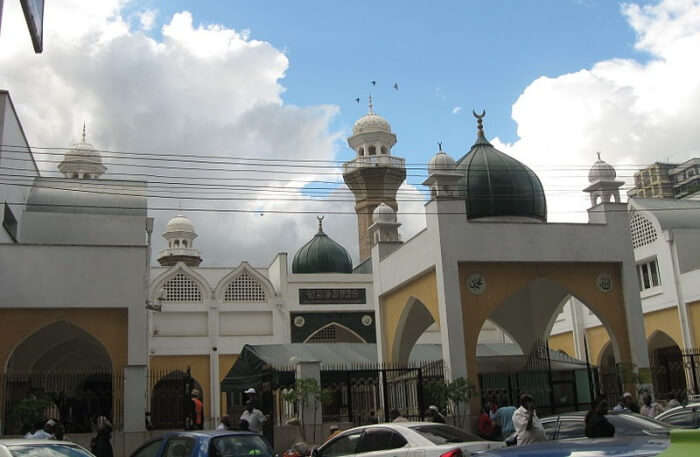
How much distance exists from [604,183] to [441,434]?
1121cm

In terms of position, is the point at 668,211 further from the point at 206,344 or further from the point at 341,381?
the point at 206,344

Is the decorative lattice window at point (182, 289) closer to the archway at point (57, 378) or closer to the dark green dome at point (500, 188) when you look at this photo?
the archway at point (57, 378)

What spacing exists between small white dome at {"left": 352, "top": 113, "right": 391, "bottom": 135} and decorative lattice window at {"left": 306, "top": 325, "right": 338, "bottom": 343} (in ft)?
50.6

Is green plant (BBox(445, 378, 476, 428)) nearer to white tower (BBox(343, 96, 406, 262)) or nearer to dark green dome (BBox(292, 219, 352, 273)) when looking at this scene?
dark green dome (BBox(292, 219, 352, 273))

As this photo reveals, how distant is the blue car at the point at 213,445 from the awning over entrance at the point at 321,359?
875cm

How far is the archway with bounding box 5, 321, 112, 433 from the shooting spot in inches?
609

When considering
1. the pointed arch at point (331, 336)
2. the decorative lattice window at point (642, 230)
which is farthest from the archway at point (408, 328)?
the pointed arch at point (331, 336)

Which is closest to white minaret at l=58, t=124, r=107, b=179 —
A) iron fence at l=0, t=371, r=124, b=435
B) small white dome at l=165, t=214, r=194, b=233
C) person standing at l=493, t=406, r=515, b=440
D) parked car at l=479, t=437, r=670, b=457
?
small white dome at l=165, t=214, r=194, b=233

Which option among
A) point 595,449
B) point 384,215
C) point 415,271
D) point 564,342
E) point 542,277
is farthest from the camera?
point 564,342

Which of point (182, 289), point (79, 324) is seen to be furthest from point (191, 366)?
point (79, 324)

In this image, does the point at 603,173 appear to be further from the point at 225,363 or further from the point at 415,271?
the point at 225,363

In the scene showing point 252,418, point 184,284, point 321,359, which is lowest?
point 252,418

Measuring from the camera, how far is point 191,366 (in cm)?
2905

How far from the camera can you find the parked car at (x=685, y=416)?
34.6 ft
